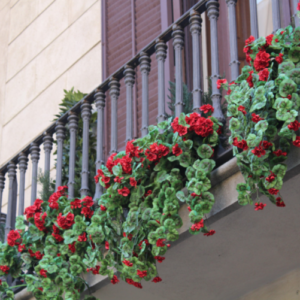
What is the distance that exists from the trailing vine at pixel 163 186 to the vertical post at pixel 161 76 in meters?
0.25

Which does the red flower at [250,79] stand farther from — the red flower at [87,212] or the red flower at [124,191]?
the red flower at [87,212]

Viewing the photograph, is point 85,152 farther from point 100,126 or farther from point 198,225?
point 198,225

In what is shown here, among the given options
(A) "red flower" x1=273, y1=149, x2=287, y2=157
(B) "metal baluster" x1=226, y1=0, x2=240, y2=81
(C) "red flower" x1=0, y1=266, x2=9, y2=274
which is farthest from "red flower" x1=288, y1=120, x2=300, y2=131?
(C) "red flower" x1=0, y1=266, x2=9, y2=274

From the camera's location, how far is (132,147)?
12.8 ft

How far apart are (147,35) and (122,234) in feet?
8.63

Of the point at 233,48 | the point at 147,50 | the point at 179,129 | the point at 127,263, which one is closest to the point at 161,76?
the point at 147,50

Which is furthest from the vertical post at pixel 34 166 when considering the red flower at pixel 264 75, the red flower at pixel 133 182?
the red flower at pixel 264 75

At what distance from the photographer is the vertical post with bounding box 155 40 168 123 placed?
420cm

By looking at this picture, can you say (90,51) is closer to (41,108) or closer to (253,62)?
(41,108)

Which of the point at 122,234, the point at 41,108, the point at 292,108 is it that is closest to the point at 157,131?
the point at 122,234

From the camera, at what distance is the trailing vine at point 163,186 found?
3.29m

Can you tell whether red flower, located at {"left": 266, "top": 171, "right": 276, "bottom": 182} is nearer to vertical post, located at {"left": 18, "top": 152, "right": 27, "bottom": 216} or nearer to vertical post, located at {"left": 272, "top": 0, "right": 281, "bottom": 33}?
vertical post, located at {"left": 272, "top": 0, "right": 281, "bottom": 33}

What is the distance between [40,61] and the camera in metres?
7.53

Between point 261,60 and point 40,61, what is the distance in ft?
14.8
